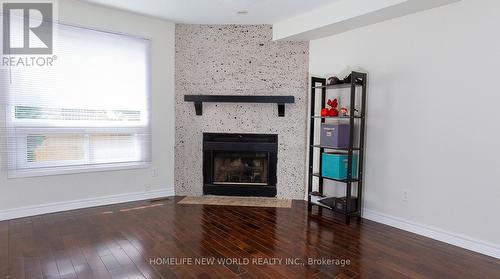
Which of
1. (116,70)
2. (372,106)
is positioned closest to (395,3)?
(372,106)

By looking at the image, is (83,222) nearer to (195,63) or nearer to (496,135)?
(195,63)

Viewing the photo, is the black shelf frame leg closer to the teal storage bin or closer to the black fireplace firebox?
the black fireplace firebox

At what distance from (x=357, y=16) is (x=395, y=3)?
429 mm

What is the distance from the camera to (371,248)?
2738 millimetres

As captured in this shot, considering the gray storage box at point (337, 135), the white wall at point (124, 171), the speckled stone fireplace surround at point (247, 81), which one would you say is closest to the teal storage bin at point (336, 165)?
the gray storage box at point (337, 135)

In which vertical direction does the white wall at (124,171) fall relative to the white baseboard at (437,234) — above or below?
above

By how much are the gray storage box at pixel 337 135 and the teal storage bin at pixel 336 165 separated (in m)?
0.13

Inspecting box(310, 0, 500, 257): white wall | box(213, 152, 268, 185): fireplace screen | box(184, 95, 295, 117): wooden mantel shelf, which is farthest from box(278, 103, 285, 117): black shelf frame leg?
box(310, 0, 500, 257): white wall

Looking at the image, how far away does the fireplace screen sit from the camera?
14.9 feet

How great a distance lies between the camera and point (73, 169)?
12.1 ft

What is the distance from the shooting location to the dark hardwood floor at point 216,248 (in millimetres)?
2273

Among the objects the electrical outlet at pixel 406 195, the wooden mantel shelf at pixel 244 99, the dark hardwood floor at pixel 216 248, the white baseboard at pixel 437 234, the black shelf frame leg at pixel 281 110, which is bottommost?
the dark hardwood floor at pixel 216 248

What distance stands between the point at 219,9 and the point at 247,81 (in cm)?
105

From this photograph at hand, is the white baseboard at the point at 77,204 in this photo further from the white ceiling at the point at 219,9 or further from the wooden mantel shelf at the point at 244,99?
the white ceiling at the point at 219,9
